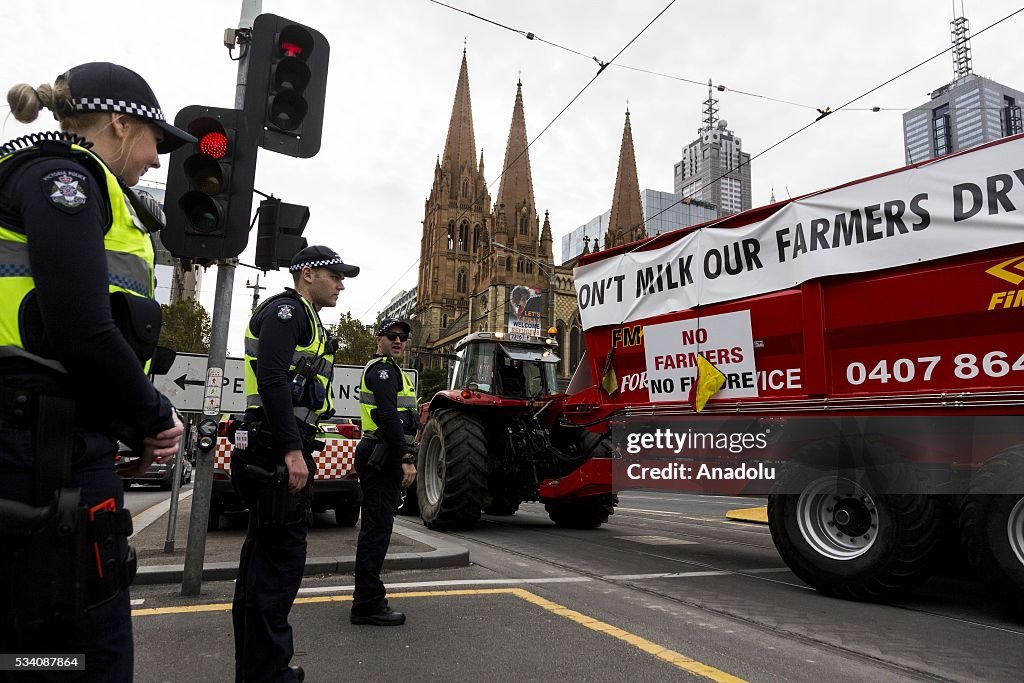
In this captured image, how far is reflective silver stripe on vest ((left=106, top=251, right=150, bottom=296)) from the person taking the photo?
1.62m

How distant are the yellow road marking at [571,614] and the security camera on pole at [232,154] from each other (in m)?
0.41

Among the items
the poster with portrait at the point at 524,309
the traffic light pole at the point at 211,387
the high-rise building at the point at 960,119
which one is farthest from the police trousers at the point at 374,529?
the poster with portrait at the point at 524,309

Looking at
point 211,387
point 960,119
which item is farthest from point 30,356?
point 960,119

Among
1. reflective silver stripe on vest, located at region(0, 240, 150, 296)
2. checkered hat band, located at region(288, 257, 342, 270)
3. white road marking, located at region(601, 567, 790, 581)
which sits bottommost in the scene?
white road marking, located at region(601, 567, 790, 581)

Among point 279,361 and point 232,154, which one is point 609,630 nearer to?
point 279,361

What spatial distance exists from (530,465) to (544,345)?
7.15ft

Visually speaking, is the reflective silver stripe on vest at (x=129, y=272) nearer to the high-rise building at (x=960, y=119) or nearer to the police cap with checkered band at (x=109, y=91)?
the police cap with checkered band at (x=109, y=91)

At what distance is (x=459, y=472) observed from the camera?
8148 mm

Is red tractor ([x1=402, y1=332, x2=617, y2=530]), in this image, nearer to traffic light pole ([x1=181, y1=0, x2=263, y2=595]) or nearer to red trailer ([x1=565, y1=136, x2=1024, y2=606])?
red trailer ([x1=565, y1=136, x2=1024, y2=606])

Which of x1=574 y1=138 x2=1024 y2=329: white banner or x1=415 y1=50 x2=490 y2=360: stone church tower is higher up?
x1=415 y1=50 x2=490 y2=360: stone church tower

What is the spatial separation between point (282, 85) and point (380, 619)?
387 centimetres

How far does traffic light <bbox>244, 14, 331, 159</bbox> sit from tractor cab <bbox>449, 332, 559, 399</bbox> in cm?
466

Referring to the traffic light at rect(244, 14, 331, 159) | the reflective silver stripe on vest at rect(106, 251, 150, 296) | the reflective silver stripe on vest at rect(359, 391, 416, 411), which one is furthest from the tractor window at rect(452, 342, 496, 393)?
the reflective silver stripe on vest at rect(106, 251, 150, 296)

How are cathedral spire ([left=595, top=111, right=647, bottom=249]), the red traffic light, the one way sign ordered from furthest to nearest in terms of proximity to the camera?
cathedral spire ([left=595, top=111, right=647, bottom=249])
the one way sign
the red traffic light
